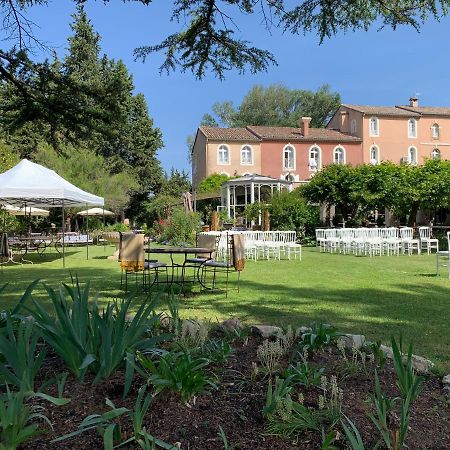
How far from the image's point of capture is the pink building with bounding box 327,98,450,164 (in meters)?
39.8

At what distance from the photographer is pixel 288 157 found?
129ft

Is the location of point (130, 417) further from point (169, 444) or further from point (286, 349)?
point (286, 349)

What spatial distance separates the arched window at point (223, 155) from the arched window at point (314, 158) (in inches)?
262

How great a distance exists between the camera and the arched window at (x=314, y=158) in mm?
39000

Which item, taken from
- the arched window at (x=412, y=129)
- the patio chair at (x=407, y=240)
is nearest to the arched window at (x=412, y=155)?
the arched window at (x=412, y=129)

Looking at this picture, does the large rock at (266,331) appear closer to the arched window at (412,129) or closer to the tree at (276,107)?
the arched window at (412,129)

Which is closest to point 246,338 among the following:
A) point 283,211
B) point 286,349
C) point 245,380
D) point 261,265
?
point 286,349

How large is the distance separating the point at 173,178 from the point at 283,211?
78.6ft

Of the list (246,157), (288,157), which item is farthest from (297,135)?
(246,157)

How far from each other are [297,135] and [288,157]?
6.38ft

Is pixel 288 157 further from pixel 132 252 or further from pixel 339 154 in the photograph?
pixel 132 252

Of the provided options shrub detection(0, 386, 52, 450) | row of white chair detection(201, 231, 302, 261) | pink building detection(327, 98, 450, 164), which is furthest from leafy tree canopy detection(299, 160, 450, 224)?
shrub detection(0, 386, 52, 450)

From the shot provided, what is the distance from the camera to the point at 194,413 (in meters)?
2.17

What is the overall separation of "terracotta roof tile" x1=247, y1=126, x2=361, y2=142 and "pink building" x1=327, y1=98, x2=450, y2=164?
128cm
